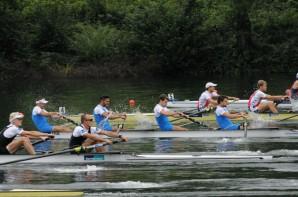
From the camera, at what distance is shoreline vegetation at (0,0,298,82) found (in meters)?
57.5

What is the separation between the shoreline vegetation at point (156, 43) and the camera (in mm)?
57500

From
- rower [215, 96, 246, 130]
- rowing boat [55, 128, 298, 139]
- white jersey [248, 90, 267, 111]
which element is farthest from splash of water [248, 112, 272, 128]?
rowing boat [55, 128, 298, 139]

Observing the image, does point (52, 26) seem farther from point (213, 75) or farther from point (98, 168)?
point (98, 168)

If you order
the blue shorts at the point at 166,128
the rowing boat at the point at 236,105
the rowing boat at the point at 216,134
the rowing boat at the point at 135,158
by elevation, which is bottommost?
the rowing boat at the point at 135,158

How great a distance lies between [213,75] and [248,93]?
14620mm

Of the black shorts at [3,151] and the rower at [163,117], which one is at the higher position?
the rower at [163,117]

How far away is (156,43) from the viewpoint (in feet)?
188

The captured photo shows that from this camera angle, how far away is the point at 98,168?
62.3ft

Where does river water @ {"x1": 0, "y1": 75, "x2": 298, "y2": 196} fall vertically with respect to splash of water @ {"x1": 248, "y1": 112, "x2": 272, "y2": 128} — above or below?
below

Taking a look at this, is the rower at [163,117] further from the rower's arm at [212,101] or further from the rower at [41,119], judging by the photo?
the rower's arm at [212,101]

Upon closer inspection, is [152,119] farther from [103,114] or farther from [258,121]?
[258,121]

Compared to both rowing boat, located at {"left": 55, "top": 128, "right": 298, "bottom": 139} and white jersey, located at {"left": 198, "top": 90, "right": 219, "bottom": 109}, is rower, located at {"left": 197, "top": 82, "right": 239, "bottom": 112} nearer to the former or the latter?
white jersey, located at {"left": 198, "top": 90, "right": 219, "bottom": 109}

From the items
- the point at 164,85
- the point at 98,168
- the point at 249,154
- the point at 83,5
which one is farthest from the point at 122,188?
the point at 83,5

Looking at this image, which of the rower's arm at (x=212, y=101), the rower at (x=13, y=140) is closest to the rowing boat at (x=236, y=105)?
the rower's arm at (x=212, y=101)
